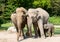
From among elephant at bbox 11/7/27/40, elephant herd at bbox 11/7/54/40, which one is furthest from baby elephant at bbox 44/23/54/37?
elephant at bbox 11/7/27/40

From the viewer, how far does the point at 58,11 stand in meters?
59.7

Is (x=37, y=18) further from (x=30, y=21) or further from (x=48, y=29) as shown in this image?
(x=48, y=29)

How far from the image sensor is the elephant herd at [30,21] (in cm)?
1212

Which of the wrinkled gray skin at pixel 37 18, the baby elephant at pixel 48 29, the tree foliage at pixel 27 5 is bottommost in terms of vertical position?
the tree foliage at pixel 27 5

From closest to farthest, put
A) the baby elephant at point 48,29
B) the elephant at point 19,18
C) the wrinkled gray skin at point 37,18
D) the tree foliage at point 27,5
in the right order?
1. the elephant at point 19,18
2. the wrinkled gray skin at point 37,18
3. the baby elephant at point 48,29
4. the tree foliage at point 27,5

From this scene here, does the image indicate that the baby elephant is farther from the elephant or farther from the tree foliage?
the tree foliage

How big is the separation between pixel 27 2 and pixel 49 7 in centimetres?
598

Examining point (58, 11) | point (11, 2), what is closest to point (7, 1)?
point (11, 2)

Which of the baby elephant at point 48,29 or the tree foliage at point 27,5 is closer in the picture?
the baby elephant at point 48,29

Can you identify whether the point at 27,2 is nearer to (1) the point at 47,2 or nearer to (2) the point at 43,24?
(1) the point at 47,2

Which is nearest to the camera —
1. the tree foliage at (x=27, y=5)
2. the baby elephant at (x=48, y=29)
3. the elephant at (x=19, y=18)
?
the elephant at (x=19, y=18)

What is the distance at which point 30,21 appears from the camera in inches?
479

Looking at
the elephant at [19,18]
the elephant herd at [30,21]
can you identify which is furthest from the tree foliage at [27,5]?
the elephant at [19,18]

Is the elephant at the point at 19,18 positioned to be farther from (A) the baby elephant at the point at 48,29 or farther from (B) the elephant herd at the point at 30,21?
(A) the baby elephant at the point at 48,29
